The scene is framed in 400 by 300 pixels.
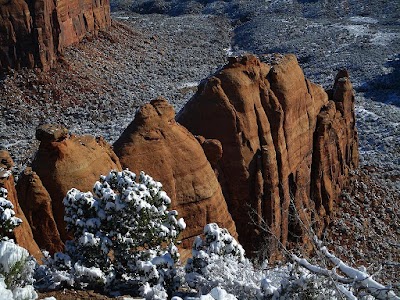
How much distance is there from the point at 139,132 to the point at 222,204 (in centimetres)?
359

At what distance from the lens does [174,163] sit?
679 inches

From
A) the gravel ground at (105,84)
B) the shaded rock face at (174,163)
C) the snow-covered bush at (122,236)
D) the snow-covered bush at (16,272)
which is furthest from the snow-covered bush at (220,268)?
the gravel ground at (105,84)

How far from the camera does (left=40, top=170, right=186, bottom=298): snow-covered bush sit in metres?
10.8

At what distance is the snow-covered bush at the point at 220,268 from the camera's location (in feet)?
34.6

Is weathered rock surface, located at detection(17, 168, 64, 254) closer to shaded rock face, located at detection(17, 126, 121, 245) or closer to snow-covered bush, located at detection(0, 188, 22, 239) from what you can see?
shaded rock face, located at detection(17, 126, 121, 245)

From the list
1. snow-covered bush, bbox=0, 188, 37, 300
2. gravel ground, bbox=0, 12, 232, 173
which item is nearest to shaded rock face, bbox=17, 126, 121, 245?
snow-covered bush, bbox=0, 188, 37, 300

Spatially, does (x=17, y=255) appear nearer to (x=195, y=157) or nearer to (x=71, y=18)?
(x=195, y=157)

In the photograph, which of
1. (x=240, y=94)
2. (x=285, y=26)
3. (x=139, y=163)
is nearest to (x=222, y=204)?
(x=139, y=163)

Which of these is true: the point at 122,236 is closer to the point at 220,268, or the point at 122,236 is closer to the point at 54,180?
the point at 220,268

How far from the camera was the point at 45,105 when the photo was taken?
4400cm

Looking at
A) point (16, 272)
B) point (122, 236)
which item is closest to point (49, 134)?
point (122, 236)

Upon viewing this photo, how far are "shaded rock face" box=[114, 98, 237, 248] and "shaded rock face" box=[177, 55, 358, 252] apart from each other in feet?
8.48

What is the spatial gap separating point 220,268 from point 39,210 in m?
5.52

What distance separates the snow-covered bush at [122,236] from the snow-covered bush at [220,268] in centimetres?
55
